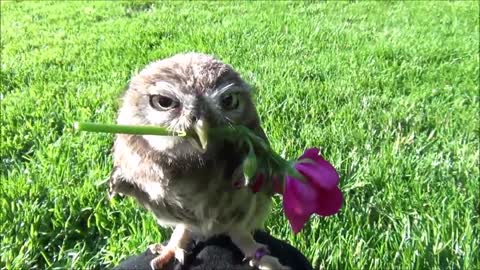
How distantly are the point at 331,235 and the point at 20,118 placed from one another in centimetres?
213

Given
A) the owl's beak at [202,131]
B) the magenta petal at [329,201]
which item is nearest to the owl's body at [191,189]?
the owl's beak at [202,131]

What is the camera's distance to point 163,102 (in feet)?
3.85

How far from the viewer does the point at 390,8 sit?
6680 millimetres

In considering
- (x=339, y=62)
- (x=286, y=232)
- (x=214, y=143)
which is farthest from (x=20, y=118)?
(x=214, y=143)

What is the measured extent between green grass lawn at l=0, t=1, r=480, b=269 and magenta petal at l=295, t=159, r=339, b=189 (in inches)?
27.1

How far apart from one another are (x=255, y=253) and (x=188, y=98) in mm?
473

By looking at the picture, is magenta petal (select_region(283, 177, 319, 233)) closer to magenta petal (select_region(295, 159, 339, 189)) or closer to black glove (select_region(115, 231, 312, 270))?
magenta petal (select_region(295, 159, 339, 189))

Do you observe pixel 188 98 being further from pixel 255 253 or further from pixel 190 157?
pixel 255 253

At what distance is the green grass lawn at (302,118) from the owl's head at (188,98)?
401 millimetres

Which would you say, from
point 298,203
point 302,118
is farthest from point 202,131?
A: point 302,118

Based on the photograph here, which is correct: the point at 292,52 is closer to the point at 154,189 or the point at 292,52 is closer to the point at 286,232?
the point at 286,232

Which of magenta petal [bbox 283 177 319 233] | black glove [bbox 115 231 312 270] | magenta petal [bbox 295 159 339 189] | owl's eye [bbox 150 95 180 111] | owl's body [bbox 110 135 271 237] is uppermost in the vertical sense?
owl's eye [bbox 150 95 180 111]

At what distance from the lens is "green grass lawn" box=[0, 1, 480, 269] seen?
2.24 meters

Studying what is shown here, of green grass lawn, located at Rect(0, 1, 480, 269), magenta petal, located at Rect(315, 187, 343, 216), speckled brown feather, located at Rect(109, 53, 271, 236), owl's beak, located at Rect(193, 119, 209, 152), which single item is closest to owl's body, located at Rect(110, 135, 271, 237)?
speckled brown feather, located at Rect(109, 53, 271, 236)
